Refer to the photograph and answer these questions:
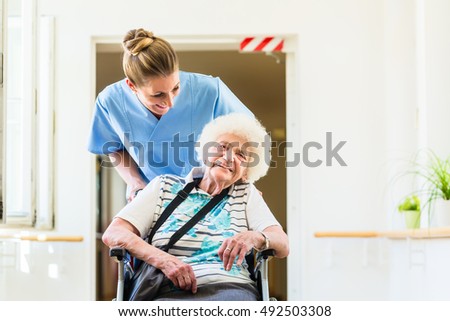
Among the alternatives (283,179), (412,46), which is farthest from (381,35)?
(283,179)

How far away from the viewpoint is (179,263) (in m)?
4.19

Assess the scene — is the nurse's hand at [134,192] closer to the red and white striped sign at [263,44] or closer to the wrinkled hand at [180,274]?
the wrinkled hand at [180,274]

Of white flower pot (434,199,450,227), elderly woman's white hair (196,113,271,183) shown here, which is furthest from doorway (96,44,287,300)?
white flower pot (434,199,450,227)

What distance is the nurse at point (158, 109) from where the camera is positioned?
4.41 m

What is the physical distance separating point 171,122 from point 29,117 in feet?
2.77

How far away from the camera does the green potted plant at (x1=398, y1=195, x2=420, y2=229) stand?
5223 mm

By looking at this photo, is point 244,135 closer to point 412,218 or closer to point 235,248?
point 235,248

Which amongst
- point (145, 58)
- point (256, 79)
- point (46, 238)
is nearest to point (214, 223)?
point (145, 58)

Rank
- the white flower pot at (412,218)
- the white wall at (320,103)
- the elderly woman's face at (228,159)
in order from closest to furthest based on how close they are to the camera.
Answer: the elderly woman's face at (228,159) < the white wall at (320,103) < the white flower pot at (412,218)

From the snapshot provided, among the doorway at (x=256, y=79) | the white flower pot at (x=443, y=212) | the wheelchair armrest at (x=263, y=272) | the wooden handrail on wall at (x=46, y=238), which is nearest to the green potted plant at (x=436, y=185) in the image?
the white flower pot at (x=443, y=212)

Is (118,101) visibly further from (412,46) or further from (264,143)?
(412,46)

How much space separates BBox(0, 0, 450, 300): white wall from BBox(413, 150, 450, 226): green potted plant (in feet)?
0.35

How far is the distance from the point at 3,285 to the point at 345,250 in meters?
1.72

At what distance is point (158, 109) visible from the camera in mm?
4453
